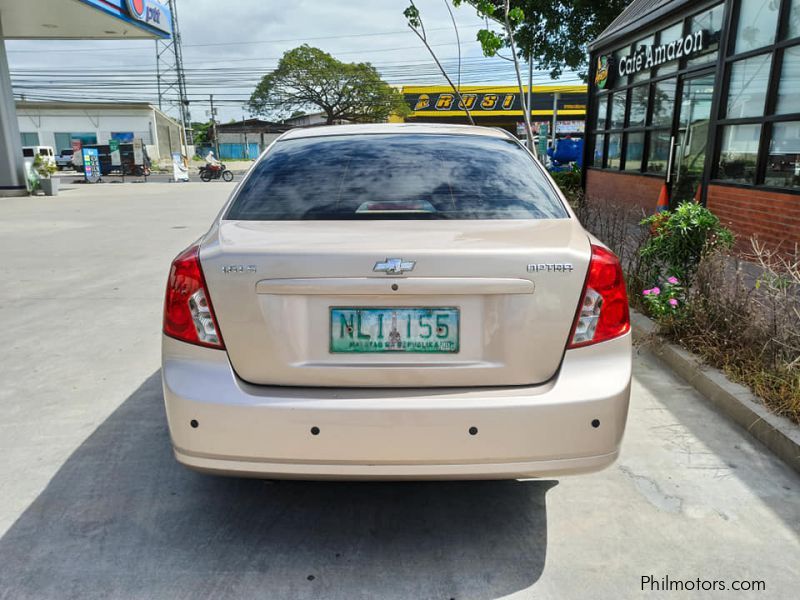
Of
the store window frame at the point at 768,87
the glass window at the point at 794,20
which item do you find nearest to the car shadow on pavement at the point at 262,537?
the store window frame at the point at 768,87

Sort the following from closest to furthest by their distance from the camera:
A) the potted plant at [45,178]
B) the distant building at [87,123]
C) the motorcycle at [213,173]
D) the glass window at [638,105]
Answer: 1. the glass window at [638,105]
2. the potted plant at [45,178]
3. the motorcycle at [213,173]
4. the distant building at [87,123]

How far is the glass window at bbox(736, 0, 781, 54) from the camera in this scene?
292 inches

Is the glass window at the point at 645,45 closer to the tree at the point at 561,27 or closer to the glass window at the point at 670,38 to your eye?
the glass window at the point at 670,38

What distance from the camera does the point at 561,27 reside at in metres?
16.8

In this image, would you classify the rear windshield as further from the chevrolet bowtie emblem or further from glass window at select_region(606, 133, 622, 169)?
glass window at select_region(606, 133, 622, 169)

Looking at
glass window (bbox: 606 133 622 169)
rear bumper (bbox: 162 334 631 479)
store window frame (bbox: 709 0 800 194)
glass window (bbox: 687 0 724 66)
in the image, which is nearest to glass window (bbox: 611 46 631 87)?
glass window (bbox: 606 133 622 169)

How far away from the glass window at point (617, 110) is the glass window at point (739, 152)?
170 inches

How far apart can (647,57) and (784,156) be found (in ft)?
16.1

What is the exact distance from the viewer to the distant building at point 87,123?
2259 inches

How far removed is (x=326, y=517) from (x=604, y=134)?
12.6 m

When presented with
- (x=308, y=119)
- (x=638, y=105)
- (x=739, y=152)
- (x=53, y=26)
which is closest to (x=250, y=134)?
(x=308, y=119)

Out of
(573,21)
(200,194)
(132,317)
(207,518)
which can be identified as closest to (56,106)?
(200,194)

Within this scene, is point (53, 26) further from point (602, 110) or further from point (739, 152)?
point (739, 152)

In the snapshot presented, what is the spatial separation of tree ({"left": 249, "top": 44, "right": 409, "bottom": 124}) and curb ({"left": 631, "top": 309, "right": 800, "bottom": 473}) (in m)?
53.8
